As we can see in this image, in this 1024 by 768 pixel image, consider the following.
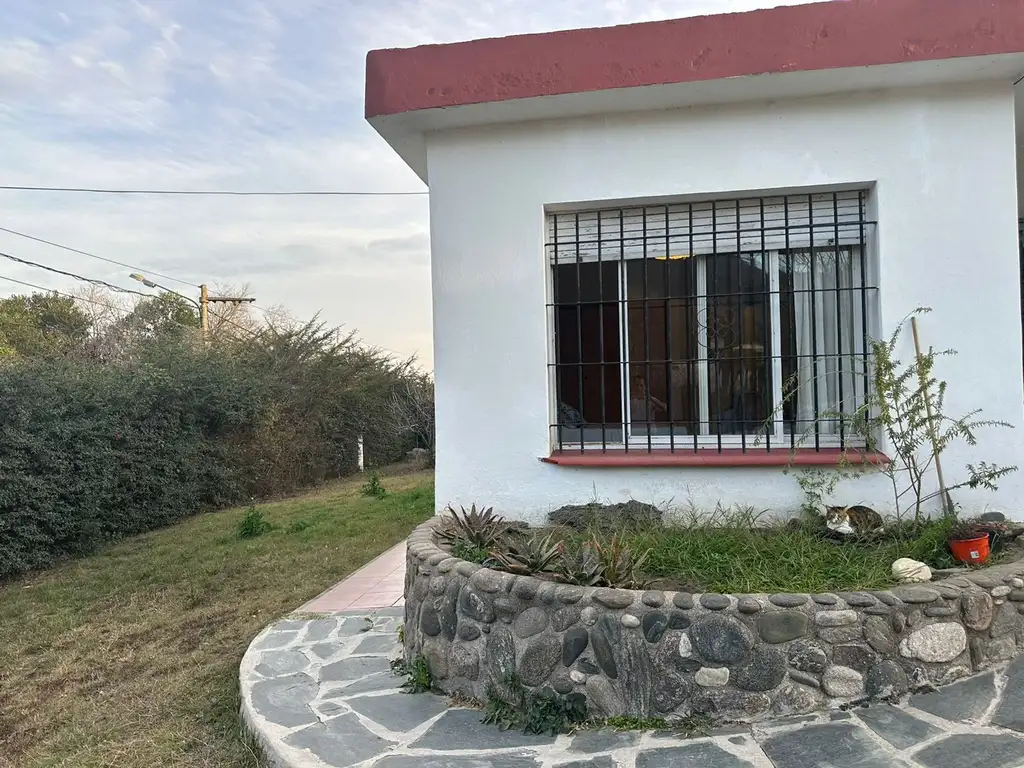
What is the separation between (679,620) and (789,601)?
455mm

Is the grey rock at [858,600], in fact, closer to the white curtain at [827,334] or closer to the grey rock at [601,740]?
the grey rock at [601,740]

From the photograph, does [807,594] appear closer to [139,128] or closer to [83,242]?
[139,128]

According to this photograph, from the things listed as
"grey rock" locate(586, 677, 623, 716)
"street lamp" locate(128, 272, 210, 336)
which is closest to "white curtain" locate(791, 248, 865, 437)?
"grey rock" locate(586, 677, 623, 716)

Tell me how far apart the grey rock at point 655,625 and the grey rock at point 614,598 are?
99mm

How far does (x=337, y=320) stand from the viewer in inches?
592

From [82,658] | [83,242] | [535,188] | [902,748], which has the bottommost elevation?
[82,658]

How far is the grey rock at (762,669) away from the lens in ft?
9.01

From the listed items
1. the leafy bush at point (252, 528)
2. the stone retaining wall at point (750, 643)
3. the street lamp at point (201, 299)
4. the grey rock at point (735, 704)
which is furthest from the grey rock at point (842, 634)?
the street lamp at point (201, 299)

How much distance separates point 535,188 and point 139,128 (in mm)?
9194

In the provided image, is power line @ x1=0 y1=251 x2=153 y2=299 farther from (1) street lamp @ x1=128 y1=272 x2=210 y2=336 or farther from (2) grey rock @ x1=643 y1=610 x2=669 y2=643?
(2) grey rock @ x1=643 y1=610 x2=669 y2=643

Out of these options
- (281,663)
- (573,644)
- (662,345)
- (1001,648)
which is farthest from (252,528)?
(1001,648)

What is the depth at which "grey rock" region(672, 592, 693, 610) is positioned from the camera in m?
2.79

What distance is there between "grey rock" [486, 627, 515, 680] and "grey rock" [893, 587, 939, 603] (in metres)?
1.66

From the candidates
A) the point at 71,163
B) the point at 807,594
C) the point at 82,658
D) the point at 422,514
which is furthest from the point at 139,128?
the point at 807,594
